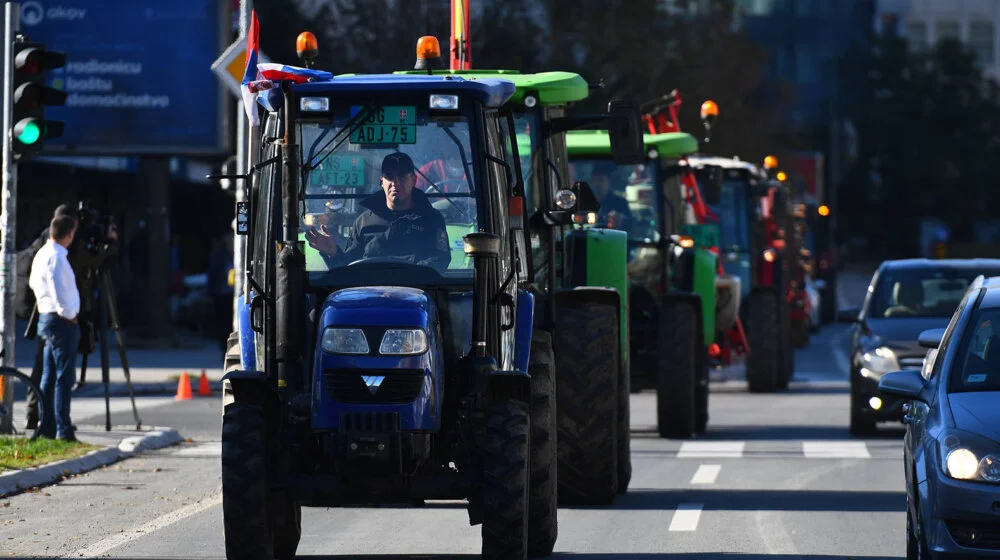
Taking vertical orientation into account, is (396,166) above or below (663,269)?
above

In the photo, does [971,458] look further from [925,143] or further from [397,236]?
[925,143]

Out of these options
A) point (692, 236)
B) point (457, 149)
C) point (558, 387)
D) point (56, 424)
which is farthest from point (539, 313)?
point (692, 236)

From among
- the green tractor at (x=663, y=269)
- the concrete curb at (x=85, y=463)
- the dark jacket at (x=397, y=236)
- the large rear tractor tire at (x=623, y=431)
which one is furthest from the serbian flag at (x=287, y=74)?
the green tractor at (x=663, y=269)

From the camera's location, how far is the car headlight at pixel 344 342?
896 centimetres

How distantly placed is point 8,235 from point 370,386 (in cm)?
869

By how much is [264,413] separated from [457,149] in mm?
1614

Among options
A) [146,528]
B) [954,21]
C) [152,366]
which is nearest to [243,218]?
[146,528]

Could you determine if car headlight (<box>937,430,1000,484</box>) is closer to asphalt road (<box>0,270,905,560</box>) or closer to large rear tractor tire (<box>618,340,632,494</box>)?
asphalt road (<box>0,270,905,560</box>)

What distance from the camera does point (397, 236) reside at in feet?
31.7

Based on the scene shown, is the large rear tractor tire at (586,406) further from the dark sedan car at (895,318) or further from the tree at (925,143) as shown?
the tree at (925,143)

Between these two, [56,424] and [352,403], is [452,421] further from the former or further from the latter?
[56,424]

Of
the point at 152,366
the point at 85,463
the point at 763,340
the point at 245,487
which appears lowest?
the point at 152,366

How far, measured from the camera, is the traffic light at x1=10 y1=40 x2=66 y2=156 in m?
16.3

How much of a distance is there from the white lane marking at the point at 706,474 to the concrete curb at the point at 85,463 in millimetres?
4504
